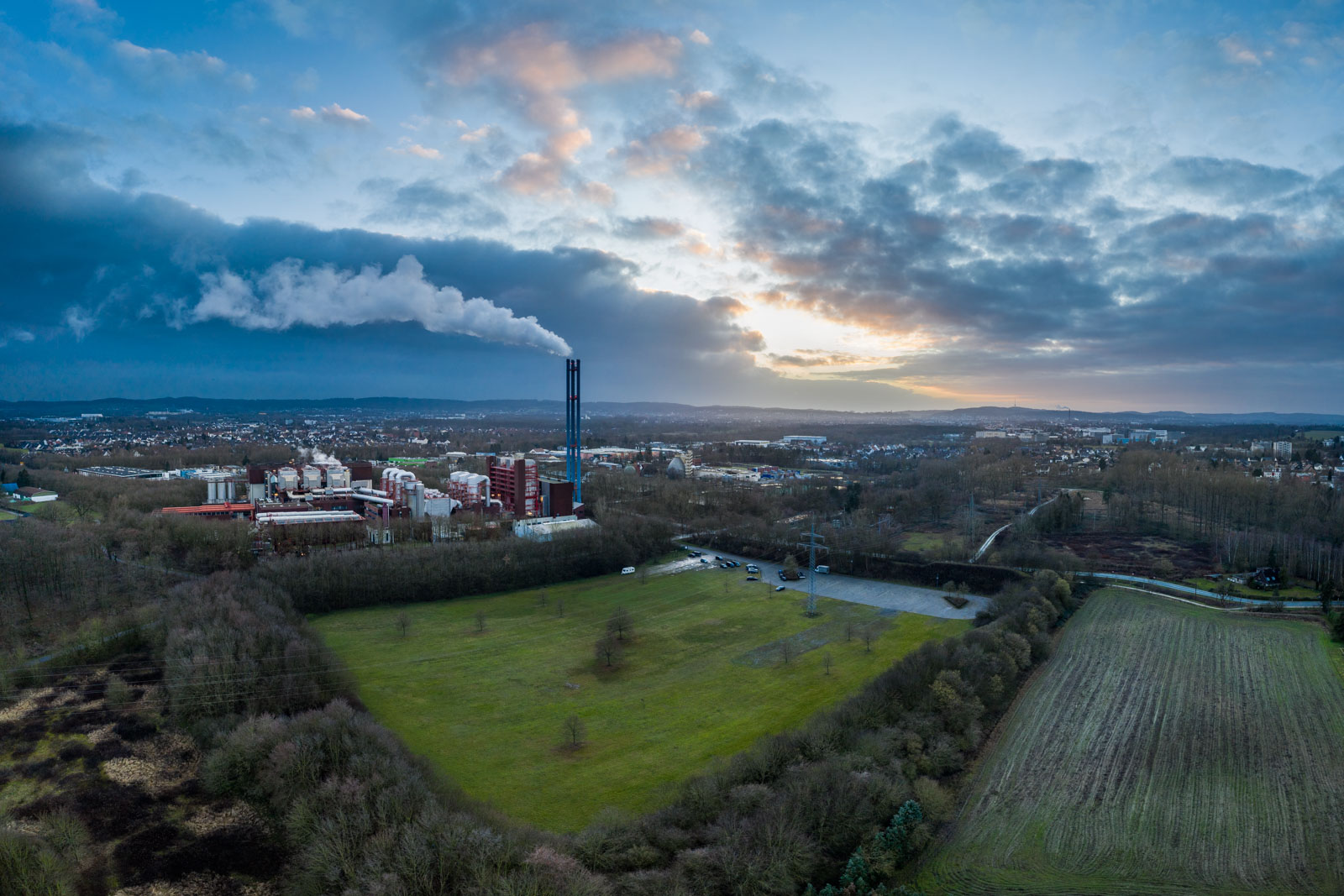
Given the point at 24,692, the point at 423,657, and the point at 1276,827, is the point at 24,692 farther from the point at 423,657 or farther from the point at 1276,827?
the point at 1276,827

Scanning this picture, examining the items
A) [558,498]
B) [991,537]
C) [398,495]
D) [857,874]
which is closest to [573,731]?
[857,874]

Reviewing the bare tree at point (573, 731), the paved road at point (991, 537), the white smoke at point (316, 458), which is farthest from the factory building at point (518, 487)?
the bare tree at point (573, 731)

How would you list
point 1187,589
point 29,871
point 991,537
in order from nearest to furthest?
point 29,871 → point 1187,589 → point 991,537

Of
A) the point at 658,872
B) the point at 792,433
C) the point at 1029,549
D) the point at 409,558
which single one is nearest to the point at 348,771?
the point at 658,872

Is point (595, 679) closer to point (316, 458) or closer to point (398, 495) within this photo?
point (398, 495)

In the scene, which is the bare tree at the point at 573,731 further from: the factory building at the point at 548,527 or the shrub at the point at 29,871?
the factory building at the point at 548,527
